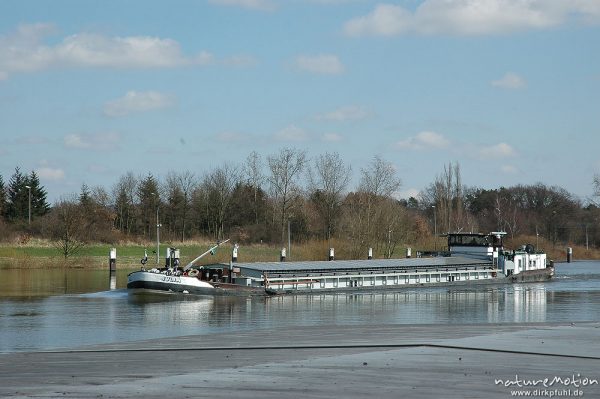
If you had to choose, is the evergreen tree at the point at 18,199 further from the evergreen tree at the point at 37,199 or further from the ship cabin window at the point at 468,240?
the ship cabin window at the point at 468,240

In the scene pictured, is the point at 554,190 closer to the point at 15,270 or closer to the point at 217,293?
the point at 15,270

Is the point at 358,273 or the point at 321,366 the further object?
the point at 358,273

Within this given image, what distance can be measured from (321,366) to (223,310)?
882 inches

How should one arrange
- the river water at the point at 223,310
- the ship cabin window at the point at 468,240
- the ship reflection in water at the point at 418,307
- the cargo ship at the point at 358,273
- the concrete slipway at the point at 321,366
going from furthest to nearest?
the ship cabin window at the point at 468,240 < the cargo ship at the point at 358,273 < the ship reflection in water at the point at 418,307 < the river water at the point at 223,310 < the concrete slipway at the point at 321,366

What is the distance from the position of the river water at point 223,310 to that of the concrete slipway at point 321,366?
4.57 m

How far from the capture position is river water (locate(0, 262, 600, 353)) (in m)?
28.3

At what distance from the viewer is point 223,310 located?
3753cm

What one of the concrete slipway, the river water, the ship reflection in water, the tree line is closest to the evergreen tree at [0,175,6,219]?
the tree line

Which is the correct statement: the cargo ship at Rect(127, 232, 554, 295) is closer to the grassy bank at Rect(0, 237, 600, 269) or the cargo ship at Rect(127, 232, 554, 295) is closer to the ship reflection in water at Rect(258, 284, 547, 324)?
the ship reflection in water at Rect(258, 284, 547, 324)

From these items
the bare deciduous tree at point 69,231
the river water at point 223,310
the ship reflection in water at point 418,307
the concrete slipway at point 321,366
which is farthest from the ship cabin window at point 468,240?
the concrete slipway at point 321,366

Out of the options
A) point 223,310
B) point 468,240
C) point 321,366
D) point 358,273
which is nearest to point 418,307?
point 223,310

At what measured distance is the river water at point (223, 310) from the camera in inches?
1113

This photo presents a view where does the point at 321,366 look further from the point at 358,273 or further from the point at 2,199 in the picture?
the point at 2,199

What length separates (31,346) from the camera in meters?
23.7
